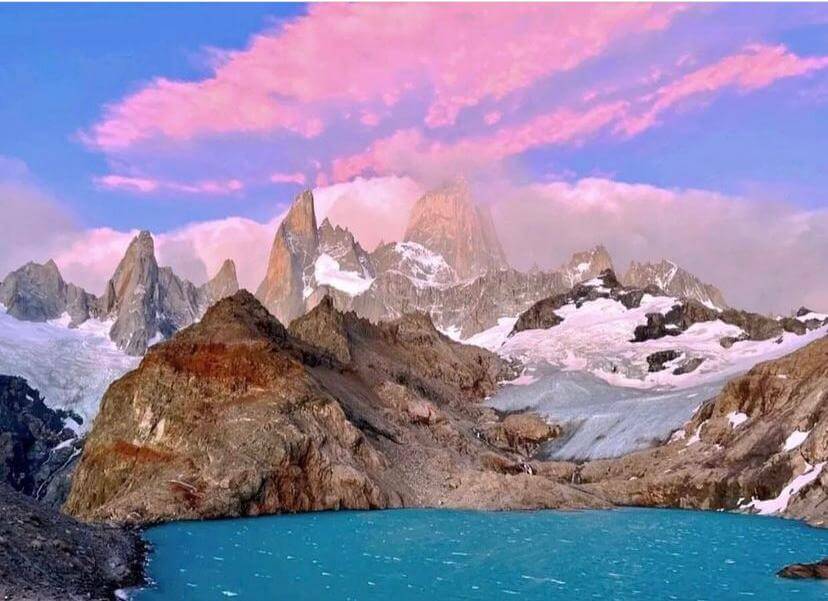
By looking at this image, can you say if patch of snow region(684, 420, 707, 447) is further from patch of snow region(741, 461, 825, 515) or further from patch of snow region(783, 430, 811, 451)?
patch of snow region(741, 461, 825, 515)

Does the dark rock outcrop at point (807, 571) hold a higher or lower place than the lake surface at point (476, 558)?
higher

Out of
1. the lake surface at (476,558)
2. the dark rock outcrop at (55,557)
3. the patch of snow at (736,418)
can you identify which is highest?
the patch of snow at (736,418)

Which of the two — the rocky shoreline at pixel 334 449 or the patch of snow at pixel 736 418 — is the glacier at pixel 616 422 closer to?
the rocky shoreline at pixel 334 449

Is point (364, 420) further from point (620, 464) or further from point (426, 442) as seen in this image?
point (620, 464)

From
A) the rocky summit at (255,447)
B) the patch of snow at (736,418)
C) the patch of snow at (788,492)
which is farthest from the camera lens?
the patch of snow at (736,418)

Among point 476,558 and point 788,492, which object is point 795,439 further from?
point 476,558

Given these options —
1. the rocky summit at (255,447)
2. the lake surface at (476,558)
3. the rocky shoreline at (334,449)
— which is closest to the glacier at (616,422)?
the rocky shoreline at (334,449)
